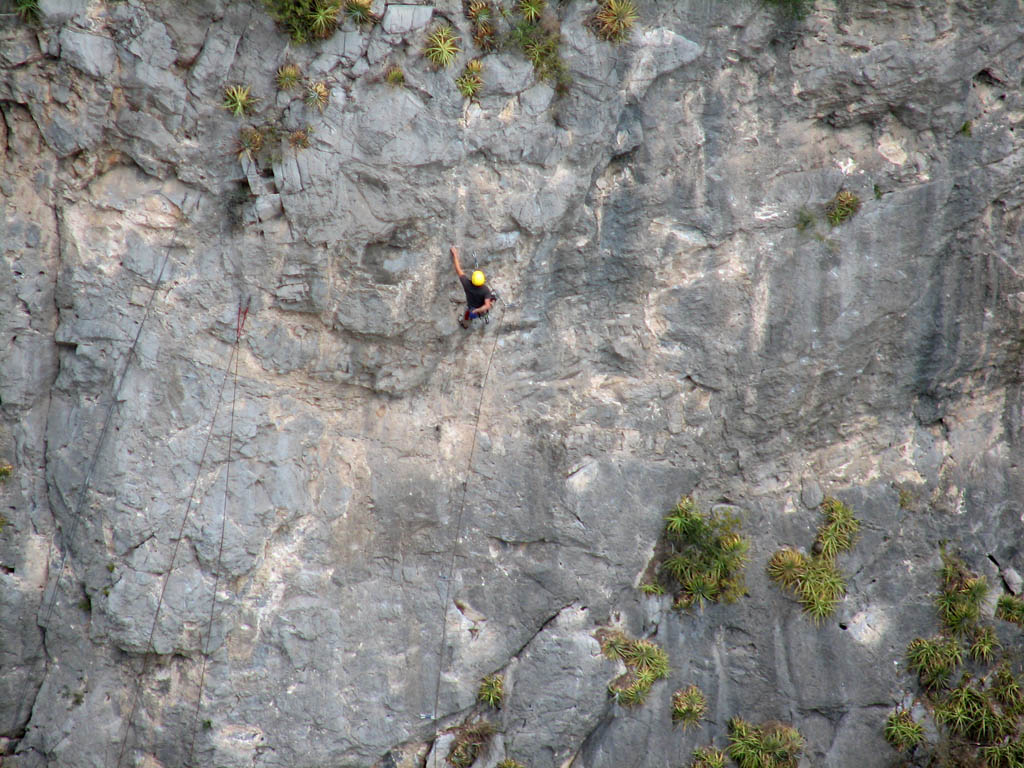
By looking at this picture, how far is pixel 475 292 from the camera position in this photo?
33.7 ft

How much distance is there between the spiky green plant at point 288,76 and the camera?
32.1 feet

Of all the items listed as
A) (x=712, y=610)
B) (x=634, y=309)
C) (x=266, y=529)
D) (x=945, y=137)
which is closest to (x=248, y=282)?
(x=266, y=529)

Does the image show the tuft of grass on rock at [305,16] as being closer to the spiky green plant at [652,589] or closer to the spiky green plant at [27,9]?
the spiky green plant at [27,9]

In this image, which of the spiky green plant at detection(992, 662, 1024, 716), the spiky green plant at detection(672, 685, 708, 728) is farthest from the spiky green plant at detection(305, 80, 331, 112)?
the spiky green plant at detection(992, 662, 1024, 716)

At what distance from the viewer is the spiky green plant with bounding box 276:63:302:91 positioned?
980 cm

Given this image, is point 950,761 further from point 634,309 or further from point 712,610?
point 634,309

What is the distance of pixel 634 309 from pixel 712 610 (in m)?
4.72

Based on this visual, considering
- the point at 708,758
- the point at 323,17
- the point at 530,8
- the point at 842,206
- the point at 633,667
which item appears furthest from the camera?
the point at 633,667

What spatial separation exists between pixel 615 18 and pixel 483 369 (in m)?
5.01

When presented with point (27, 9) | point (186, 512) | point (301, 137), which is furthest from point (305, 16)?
point (186, 512)

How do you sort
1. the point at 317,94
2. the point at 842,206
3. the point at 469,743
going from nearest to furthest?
the point at 317,94, the point at 842,206, the point at 469,743

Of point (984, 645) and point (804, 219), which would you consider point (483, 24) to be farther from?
point (984, 645)

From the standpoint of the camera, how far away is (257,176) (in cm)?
1004

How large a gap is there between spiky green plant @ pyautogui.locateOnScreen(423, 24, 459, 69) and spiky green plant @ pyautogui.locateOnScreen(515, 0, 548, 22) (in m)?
0.95
